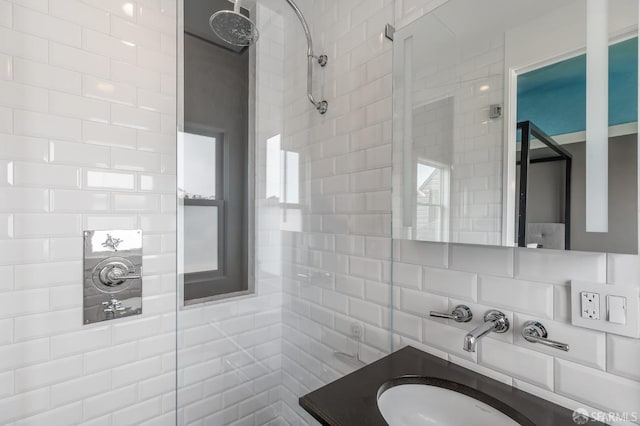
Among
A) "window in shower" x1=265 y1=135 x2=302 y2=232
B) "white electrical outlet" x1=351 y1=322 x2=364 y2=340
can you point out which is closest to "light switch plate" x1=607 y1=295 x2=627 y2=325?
"white electrical outlet" x1=351 y1=322 x2=364 y2=340

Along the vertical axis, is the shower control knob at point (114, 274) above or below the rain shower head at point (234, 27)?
below

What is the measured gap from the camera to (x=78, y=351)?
4.14 feet

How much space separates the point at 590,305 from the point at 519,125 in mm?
485

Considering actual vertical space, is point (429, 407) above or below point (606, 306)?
below

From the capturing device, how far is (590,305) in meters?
0.71

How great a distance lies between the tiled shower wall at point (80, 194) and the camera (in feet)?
3.76

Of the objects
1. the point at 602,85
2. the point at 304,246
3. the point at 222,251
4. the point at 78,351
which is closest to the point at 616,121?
the point at 602,85

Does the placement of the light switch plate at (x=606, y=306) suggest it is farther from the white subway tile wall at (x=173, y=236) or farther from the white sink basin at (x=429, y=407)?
the white sink basin at (x=429, y=407)

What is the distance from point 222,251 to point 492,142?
111 centimetres

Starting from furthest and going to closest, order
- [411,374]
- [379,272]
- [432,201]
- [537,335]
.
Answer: [379,272] < [432,201] < [411,374] < [537,335]

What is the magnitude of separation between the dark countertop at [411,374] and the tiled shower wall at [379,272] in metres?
0.04

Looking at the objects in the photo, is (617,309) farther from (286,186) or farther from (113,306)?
(113,306)

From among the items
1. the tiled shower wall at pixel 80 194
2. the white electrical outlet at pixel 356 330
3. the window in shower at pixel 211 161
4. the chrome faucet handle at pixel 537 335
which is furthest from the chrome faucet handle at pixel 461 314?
the tiled shower wall at pixel 80 194

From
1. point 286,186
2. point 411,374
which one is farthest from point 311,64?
point 411,374
